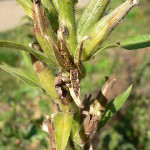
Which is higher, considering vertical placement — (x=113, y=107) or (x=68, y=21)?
(x=68, y=21)

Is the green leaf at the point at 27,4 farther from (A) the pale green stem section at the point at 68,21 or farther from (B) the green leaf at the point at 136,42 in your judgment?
(B) the green leaf at the point at 136,42

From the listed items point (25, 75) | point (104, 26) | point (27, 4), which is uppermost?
point (27, 4)

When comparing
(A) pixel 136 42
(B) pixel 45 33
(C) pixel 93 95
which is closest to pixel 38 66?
(B) pixel 45 33

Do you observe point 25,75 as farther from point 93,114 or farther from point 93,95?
point 93,95

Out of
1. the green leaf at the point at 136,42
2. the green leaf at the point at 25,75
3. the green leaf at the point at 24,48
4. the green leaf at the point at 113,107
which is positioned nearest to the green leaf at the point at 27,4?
the green leaf at the point at 24,48

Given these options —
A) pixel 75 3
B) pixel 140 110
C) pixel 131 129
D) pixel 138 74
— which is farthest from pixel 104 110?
pixel 138 74

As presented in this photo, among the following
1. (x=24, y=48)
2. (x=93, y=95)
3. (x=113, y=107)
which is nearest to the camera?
(x=24, y=48)
